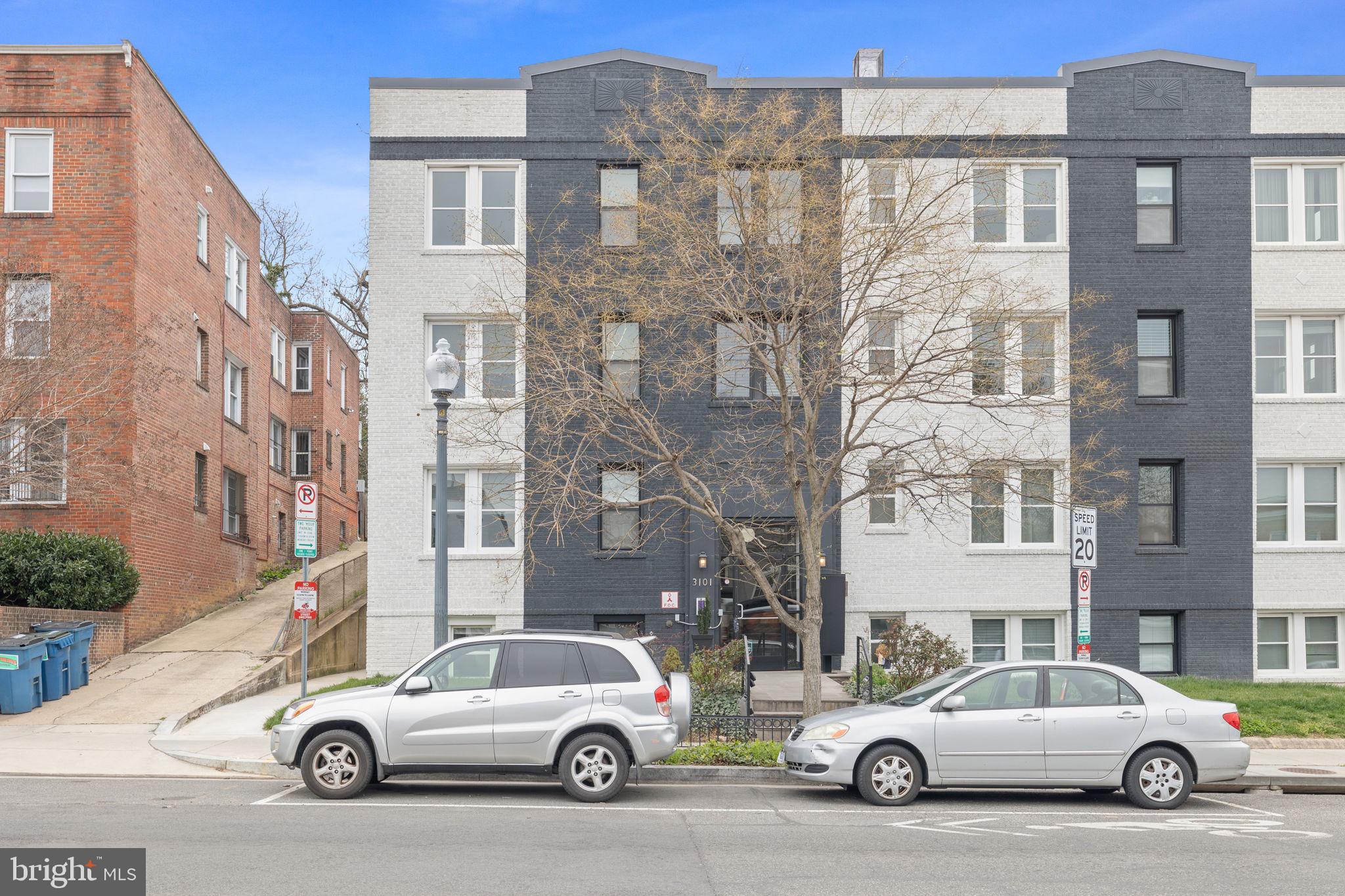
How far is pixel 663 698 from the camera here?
476 inches

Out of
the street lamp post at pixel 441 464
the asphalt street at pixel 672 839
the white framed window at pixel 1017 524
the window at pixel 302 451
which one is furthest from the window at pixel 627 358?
the window at pixel 302 451

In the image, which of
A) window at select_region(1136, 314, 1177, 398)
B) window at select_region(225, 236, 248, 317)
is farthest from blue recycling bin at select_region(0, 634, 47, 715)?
window at select_region(1136, 314, 1177, 398)

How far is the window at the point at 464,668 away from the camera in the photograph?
12102 mm

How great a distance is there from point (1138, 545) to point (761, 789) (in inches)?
496

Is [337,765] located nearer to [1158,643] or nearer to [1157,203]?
[1158,643]

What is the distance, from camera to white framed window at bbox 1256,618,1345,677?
2348 cm

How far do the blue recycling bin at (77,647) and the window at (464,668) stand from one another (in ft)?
33.4

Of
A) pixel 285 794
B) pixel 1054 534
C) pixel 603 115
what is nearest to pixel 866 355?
pixel 1054 534

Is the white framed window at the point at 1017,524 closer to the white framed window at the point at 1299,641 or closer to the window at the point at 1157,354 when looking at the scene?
the window at the point at 1157,354

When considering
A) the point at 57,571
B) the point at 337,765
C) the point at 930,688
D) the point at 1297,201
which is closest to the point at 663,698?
the point at 930,688

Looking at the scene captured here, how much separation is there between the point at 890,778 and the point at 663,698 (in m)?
2.34

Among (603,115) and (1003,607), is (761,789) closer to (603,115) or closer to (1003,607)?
(1003,607)

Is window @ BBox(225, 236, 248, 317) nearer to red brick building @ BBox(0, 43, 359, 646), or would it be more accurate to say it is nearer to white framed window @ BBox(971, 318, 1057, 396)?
red brick building @ BBox(0, 43, 359, 646)

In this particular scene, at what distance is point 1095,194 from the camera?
23547 mm
